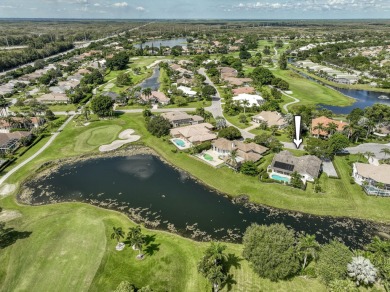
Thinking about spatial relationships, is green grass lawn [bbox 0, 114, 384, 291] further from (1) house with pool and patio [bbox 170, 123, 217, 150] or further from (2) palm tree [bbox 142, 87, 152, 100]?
(2) palm tree [bbox 142, 87, 152, 100]

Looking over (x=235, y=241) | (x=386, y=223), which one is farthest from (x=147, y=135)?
(x=386, y=223)

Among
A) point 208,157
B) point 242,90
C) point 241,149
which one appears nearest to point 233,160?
point 241,149

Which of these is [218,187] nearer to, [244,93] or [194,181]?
[194,181]

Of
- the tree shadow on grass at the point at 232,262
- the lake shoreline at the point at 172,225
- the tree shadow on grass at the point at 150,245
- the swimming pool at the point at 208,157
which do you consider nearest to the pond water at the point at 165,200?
the lake shoreline at the point at 172,225

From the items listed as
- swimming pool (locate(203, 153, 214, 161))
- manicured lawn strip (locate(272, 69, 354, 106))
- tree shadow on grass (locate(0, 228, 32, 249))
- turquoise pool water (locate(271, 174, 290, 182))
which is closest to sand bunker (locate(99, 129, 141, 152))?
swimming pool (locate(203, 153, 214, 161))

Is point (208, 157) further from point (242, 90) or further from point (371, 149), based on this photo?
point (242, 90)
